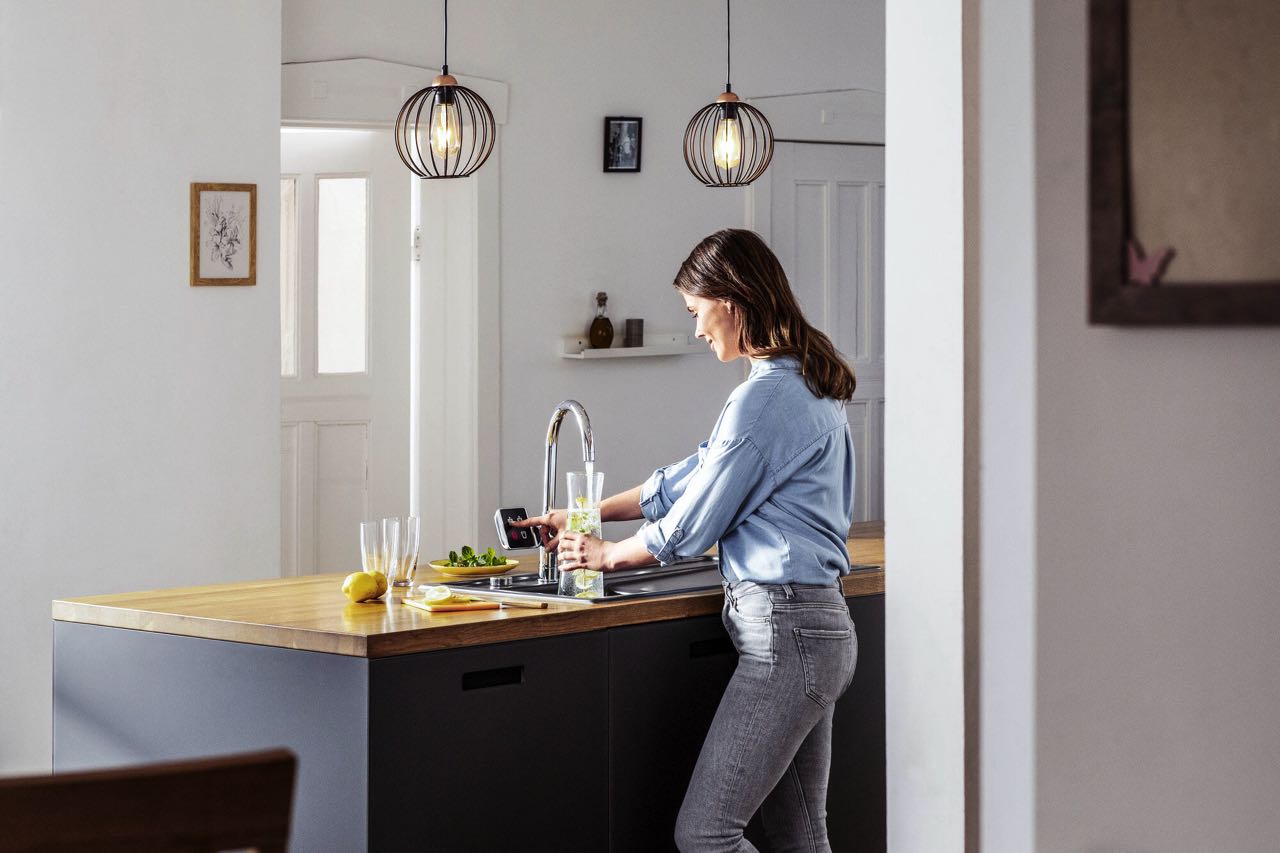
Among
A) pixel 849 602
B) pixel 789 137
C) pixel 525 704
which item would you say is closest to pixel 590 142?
pixel 789 137

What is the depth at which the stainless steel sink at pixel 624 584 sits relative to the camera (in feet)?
9.62

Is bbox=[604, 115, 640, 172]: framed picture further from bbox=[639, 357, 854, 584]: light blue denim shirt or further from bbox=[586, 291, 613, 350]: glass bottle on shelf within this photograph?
bbox=[639, 357, 854, 584]: light blue denim shirt

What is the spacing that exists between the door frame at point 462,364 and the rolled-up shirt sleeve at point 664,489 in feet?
7.97

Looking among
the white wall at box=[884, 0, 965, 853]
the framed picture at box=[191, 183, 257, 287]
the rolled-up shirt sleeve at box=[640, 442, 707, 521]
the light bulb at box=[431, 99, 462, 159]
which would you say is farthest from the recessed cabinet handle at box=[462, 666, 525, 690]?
the framed picture at box=[191, 183, 257, 287]

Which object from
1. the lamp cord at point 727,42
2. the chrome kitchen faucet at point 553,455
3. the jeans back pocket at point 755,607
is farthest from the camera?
the lamp cord at point 727,42

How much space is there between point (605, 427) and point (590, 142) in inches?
45.0

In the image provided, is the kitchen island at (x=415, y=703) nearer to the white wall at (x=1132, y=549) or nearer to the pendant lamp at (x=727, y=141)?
the white wall at (x=1132, y=549)

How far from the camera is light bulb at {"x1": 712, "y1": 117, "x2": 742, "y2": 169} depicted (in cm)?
452

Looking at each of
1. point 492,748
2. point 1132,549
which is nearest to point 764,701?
point 492,748

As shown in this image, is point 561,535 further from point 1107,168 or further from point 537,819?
point 1107,168

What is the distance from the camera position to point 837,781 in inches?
128

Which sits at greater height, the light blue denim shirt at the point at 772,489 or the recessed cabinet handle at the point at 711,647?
the light blue denim shirt at the point at 772,489

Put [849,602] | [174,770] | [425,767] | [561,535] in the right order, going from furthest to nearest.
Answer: [849,602]
[561,535]
[425,767]
[174,770]

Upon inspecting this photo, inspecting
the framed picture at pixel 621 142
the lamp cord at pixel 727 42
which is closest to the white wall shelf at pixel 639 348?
the framed picture at pixel 621 142
